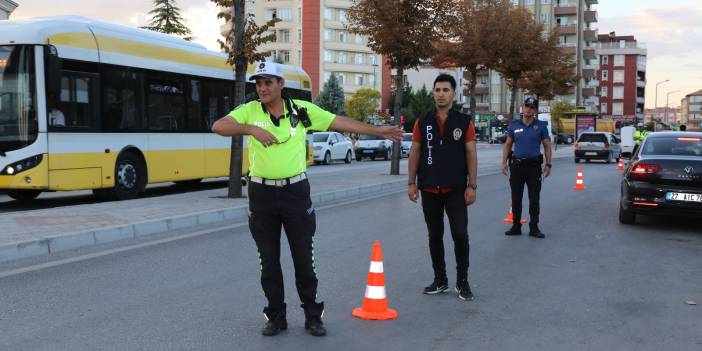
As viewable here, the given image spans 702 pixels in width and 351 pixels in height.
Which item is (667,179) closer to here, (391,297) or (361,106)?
(391,297)

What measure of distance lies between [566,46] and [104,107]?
95.2 metres

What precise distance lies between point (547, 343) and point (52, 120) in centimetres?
1031

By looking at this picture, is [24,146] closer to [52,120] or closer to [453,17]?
[52,120]

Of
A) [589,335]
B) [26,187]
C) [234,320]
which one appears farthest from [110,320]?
[26,187]

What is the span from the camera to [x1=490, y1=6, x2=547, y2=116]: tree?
3731 centimetres

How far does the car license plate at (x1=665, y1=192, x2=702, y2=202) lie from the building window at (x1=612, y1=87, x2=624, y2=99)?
140m

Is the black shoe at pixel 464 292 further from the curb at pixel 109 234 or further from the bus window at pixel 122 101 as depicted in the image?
the bus window at pixel 122 101

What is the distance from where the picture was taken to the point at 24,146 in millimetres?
12156

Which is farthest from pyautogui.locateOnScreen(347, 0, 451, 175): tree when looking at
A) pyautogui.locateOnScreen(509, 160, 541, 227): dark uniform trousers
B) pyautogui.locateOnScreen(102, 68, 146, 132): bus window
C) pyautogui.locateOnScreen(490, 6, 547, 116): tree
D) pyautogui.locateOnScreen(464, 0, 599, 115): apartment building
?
pyautogui.locateOnScreen(464, 0, 599, 115): apartment building

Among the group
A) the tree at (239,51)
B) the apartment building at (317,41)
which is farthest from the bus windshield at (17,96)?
the apartment building at (317,41)

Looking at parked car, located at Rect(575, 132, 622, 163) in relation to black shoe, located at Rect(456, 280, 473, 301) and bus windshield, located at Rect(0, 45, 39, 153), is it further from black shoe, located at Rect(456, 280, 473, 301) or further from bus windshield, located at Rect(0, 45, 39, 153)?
black shoe, located at Rect(456, 280, 473, 301)

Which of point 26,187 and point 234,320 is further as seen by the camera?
point 26,187

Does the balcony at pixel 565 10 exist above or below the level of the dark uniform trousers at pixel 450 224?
above

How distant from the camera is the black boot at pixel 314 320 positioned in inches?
194
